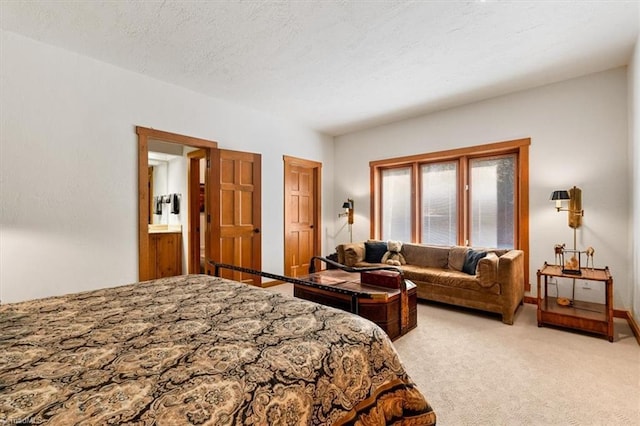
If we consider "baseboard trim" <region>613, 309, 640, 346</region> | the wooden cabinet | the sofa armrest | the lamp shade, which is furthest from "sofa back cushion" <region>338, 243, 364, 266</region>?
"baseboard trim" <region>613, 309, 640, 346</region>

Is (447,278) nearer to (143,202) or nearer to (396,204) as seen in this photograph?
(396,204)

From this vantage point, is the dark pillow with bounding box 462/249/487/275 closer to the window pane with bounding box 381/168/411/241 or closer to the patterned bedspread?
the window pane with bounding box 381/168/411/241

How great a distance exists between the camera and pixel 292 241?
17.7 feet

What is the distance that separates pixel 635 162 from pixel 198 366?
421 cm

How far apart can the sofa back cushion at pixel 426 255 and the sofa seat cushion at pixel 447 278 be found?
17 centimetres

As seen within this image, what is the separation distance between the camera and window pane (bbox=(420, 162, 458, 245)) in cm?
471

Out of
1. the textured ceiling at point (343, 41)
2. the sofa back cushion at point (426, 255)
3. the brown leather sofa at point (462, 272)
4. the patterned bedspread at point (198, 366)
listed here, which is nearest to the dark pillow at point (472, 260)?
the brown leather sofa at point (462, 272)

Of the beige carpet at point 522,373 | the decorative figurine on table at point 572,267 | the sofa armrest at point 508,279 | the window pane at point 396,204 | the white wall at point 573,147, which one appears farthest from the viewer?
the window pane at point 396,204

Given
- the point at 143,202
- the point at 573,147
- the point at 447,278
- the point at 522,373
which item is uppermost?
the point at 573,147

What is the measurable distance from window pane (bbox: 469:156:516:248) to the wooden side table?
97cm

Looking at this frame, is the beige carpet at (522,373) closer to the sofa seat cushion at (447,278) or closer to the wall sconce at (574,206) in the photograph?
the sofa seat cushion at (447,278)

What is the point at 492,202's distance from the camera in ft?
14.3

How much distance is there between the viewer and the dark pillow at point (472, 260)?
381cm

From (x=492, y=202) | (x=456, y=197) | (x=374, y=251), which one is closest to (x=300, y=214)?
(x=374, y=251)
